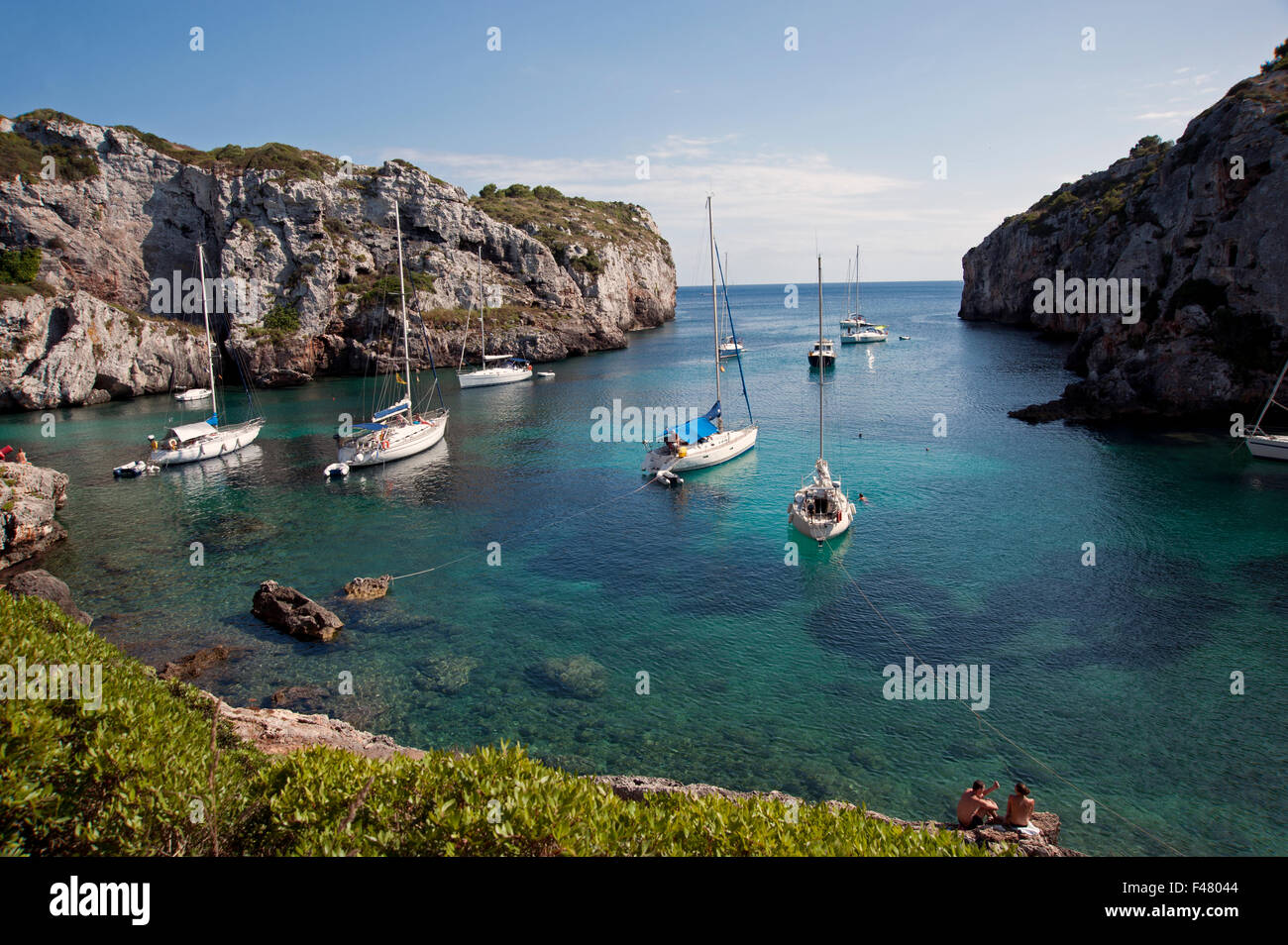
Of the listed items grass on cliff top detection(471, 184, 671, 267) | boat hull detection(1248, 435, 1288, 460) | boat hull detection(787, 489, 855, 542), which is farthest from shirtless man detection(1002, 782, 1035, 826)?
grass on cliff top detection(471, 184, 671, 267)

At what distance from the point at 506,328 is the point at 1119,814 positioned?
3532 inches

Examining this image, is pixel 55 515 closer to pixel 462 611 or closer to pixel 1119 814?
pixel 462 611

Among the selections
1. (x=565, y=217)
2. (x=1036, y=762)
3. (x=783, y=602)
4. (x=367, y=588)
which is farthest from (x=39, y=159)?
(x=1036, y=762)

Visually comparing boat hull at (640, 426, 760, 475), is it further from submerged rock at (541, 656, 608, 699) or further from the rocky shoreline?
the rocky shoreline

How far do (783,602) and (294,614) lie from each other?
17.6m

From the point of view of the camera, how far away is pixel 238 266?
82.3 m

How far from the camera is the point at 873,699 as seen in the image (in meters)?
20.5

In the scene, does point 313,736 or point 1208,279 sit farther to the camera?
→ point 1208,279

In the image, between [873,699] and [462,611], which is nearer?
[873,699]

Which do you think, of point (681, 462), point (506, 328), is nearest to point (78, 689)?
point (681, 462)

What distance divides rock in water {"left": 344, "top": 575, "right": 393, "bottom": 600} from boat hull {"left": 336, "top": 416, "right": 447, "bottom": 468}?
1938 centimetres

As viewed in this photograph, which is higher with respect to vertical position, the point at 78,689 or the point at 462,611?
the point at 78,689

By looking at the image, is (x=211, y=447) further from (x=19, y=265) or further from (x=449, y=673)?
(x=19, y=265)

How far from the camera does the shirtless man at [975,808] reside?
1403cm
